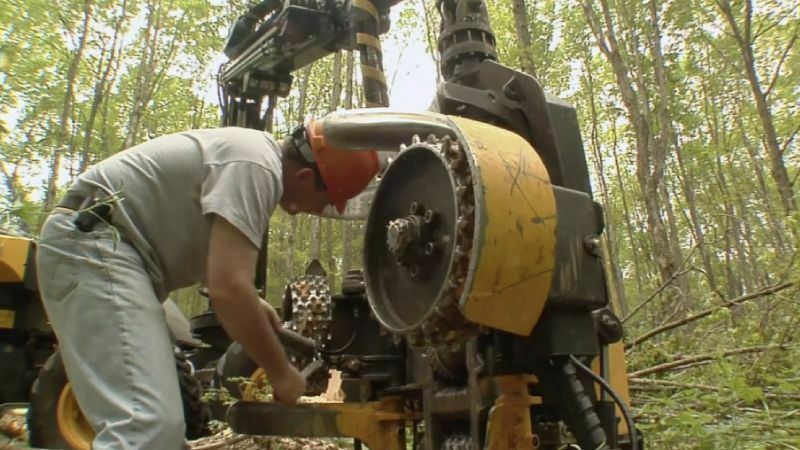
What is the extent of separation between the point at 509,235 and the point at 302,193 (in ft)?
3.41

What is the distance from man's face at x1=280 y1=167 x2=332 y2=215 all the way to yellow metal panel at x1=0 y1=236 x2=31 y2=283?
2.50 m

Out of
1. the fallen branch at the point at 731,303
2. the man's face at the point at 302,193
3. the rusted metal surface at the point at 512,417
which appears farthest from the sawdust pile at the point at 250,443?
the rusted metal surface at the point at 512,417

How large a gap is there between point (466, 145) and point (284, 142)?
38.1 inches

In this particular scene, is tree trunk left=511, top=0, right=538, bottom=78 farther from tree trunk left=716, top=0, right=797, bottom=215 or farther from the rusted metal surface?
the rusted metal surface

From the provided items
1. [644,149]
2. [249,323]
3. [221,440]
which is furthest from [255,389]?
[644,149]

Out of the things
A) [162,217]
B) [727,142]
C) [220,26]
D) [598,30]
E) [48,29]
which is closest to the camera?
[162,217]

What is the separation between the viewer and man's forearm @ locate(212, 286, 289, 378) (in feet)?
7.14

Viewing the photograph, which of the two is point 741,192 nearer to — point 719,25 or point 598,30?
point 719,25

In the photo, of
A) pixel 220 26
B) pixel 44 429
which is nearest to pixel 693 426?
pixel 44 429

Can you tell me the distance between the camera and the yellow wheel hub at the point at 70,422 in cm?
379

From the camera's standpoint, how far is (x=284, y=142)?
2.76 meters

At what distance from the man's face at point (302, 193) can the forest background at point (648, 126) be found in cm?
92

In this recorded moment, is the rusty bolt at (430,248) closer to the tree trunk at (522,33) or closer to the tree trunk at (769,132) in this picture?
the tree trunk at (522,33)

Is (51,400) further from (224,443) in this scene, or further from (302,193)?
(302,193)
